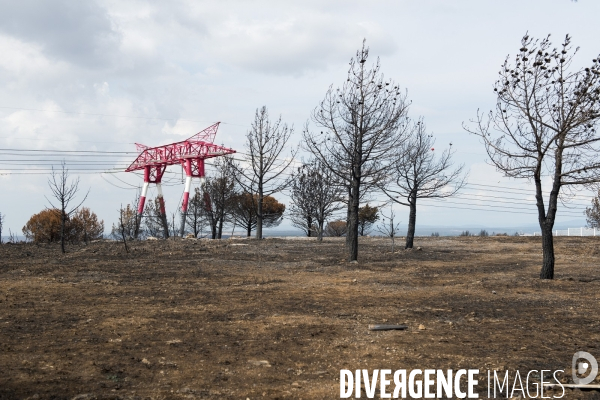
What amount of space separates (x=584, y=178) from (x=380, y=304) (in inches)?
256

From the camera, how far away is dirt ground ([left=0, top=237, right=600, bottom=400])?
5203mm

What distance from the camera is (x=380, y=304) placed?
9.63 m

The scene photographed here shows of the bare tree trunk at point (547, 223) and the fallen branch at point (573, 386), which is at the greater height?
the bare tree trunk at point (547, 223)

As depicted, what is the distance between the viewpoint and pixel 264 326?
7547 millimetres

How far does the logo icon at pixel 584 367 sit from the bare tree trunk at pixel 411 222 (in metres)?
17.4

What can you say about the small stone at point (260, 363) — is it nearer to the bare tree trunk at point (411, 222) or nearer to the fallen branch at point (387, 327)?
the fallen branch at point (387, 327)

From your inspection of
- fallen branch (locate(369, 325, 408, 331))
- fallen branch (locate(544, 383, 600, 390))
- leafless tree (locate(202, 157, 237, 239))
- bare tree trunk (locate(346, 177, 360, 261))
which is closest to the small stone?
fallen branch (locate(369, 325, 408, 331))

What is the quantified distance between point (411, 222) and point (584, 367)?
1807 cm

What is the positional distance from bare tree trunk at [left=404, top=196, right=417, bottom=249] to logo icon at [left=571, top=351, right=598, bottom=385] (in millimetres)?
17352

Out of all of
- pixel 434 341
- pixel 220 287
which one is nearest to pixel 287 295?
pixel 220 287

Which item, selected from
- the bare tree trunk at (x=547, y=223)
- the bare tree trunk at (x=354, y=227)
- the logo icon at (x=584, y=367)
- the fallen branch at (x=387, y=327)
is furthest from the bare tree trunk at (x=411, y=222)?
the logo icon at (x=584, y=367)

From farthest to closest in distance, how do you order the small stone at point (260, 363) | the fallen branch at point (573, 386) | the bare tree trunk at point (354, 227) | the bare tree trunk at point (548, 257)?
the bare tree trunk at point (354, 227), the bare tree trunk at point (548, 257), the small stone at point (260, 363), the fallen branch at point (573, 386)

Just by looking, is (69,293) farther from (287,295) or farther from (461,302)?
(461,302)

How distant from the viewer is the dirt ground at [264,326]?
5.20 metres
